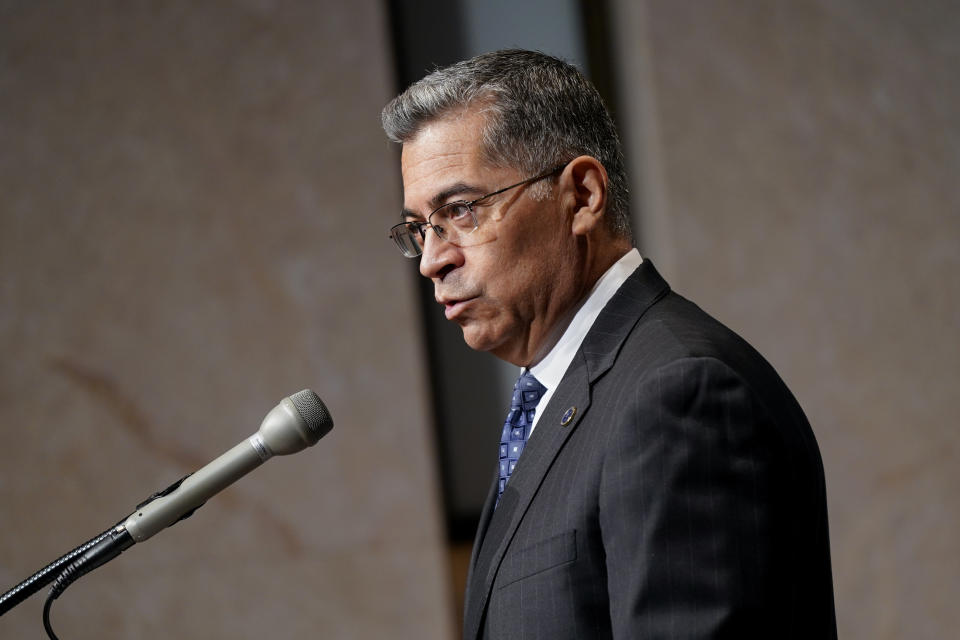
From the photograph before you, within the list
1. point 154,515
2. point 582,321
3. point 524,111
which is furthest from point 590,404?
point 154,515

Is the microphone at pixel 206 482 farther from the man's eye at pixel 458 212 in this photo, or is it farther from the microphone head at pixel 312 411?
the man's eye at pixel 458 212

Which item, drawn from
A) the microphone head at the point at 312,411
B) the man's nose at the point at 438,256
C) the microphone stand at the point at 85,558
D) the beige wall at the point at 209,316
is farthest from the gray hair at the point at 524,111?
the beige wall at the point at 209,316

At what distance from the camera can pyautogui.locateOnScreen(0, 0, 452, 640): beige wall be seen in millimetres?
2781

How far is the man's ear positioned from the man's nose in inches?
6.9

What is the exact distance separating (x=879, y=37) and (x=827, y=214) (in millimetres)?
630

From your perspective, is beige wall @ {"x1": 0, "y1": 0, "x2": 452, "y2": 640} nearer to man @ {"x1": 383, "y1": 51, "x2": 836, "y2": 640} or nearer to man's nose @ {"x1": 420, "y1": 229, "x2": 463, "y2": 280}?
man @ {"x1": 383, "y1": 51, "x2": 836, "y2": 640}

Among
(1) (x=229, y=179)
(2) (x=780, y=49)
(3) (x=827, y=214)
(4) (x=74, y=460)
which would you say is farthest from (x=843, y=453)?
(4) (x=74, y=460)

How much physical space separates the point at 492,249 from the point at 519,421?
0.28 meters

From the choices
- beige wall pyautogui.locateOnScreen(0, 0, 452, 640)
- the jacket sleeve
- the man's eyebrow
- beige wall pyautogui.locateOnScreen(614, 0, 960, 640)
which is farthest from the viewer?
beige wall pyautogui.locateOnScreen(614, 0, 960, 640)

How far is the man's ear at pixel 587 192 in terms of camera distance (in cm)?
146

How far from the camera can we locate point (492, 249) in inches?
56.6

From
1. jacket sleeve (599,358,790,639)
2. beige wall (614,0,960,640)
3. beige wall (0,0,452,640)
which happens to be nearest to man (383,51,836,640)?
jacket sleeve (599,358,790,639)

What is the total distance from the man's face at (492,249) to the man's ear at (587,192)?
2 centimetres

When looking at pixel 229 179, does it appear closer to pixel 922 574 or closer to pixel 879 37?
pixel 879 37
